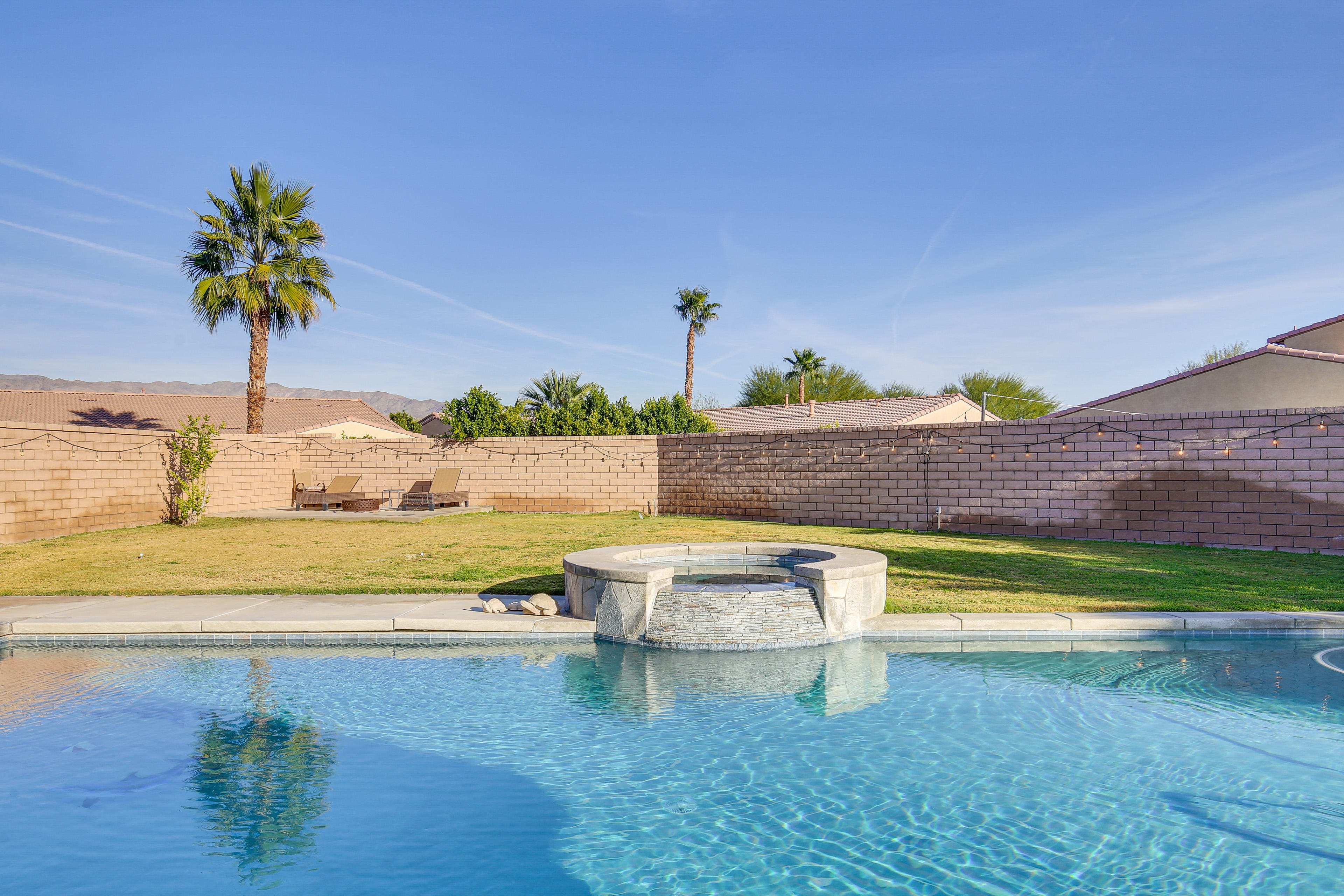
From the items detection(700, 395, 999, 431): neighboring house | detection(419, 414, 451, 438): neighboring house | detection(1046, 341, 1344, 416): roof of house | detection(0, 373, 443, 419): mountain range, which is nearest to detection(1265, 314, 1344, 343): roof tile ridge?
detection(1046, 341, 1344, 416): roof of house

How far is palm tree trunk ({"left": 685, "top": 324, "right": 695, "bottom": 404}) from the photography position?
140 feet

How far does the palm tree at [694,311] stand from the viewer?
4247 centimetres

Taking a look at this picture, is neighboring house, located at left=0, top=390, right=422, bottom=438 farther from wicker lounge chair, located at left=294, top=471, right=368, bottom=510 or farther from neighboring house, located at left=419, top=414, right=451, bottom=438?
wicker lounge chair, located at left=294, top=471, right=368, bottom=510

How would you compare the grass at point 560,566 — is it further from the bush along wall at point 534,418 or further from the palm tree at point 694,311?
the palm tree at point 694,311

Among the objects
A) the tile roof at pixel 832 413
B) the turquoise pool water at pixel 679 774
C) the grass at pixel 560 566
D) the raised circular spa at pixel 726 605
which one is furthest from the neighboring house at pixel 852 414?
the turquoise pool water at pixel 679 774

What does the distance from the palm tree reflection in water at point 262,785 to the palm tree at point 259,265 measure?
60.2 ft

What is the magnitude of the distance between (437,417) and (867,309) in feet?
99.3

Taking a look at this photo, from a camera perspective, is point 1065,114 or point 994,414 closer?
point 1065,114

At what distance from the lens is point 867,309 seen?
31688 mm

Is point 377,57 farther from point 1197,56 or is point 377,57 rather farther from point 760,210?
point 1197,56

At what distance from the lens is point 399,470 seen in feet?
68.9

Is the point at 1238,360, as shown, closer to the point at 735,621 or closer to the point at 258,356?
the point at 735,621

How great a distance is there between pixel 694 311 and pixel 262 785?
40.0 meters

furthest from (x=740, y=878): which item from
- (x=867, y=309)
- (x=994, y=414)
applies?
(x=994, y=414)
